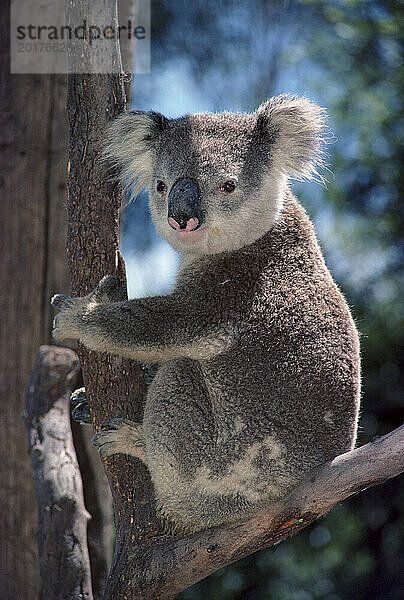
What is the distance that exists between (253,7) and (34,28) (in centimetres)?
315

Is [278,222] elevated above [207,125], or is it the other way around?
[207,125]

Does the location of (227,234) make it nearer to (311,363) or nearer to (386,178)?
(311,363)

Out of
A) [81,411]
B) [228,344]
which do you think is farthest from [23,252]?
[228,344]

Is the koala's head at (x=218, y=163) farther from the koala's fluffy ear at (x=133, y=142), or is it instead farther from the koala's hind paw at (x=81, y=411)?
the koala's hind paw at (x=81, y=411)

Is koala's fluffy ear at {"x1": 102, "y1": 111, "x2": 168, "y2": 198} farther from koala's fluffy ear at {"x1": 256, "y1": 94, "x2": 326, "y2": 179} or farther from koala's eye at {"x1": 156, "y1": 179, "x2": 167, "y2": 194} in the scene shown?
koala's fluffy ear at {"x1": 256, "y1": 94, "x2": 326, "y2": 179}

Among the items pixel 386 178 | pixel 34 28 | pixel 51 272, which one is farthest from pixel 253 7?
pixel 51 272

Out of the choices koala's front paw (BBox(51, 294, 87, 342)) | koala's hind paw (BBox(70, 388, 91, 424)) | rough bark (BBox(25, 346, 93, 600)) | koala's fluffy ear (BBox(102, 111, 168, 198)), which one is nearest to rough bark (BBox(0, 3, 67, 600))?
rough bark (BBox(25, 346, 93, 600))

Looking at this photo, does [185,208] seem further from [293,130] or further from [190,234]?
[293,130]

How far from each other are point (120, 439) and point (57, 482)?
36.4 inches

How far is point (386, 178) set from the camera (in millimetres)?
7117

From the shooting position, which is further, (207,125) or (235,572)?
(235,572)

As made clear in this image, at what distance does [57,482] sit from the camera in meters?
3.56

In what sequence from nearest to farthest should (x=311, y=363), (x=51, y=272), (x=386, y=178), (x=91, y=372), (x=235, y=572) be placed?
(x=311, y=363) < (x=91, y=372) < (x=51, y=272) < (x=235, y=572) < (x=386, y=178)

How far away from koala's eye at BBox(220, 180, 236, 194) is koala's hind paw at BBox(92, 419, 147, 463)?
3.56 ft
